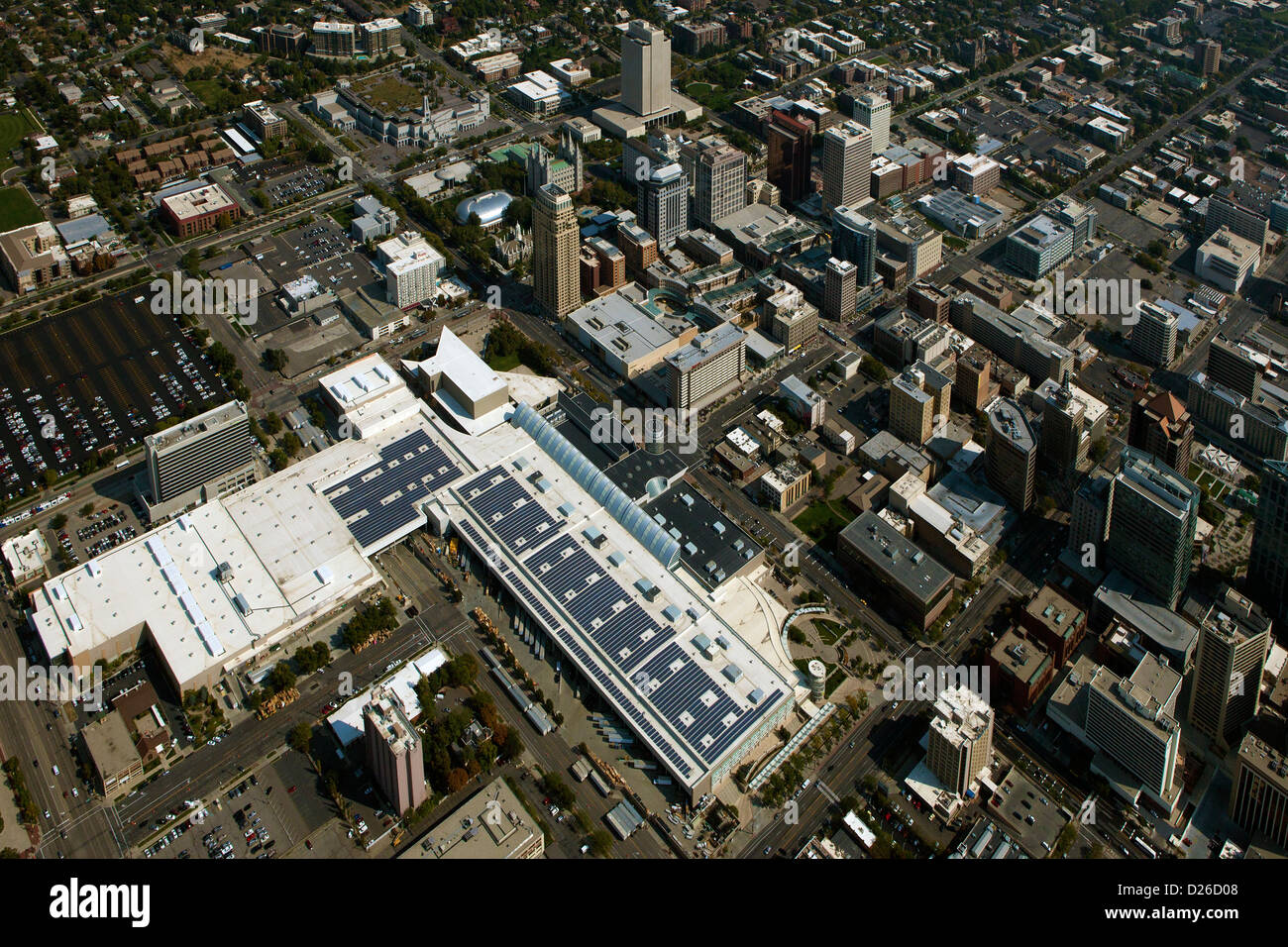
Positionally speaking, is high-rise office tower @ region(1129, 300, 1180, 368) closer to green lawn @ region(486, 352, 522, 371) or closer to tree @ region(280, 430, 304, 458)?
green lawn @ region(486, 352, 522, 371)

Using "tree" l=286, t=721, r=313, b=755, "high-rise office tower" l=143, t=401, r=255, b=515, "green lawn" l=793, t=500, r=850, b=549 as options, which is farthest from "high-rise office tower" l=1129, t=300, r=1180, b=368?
"tree" l=286, t=721, r=313, b=755

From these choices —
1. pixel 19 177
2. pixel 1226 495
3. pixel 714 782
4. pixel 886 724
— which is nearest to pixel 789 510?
pixel 886 724

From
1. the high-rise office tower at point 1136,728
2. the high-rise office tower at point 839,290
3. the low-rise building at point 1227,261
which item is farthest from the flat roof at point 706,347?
the low-rise building at point 1227,261

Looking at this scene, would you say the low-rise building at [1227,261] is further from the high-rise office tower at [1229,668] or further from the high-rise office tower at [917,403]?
the high-rise office tower at [1229,668]

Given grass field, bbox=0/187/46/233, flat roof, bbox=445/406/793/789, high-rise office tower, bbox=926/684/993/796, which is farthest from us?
grass field, bbox=0/187/46/233

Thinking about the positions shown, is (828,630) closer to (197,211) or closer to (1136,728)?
(1136,728)

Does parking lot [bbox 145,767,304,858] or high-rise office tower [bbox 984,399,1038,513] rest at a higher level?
high-rise office tower [bbox 984,399,1038,513]
